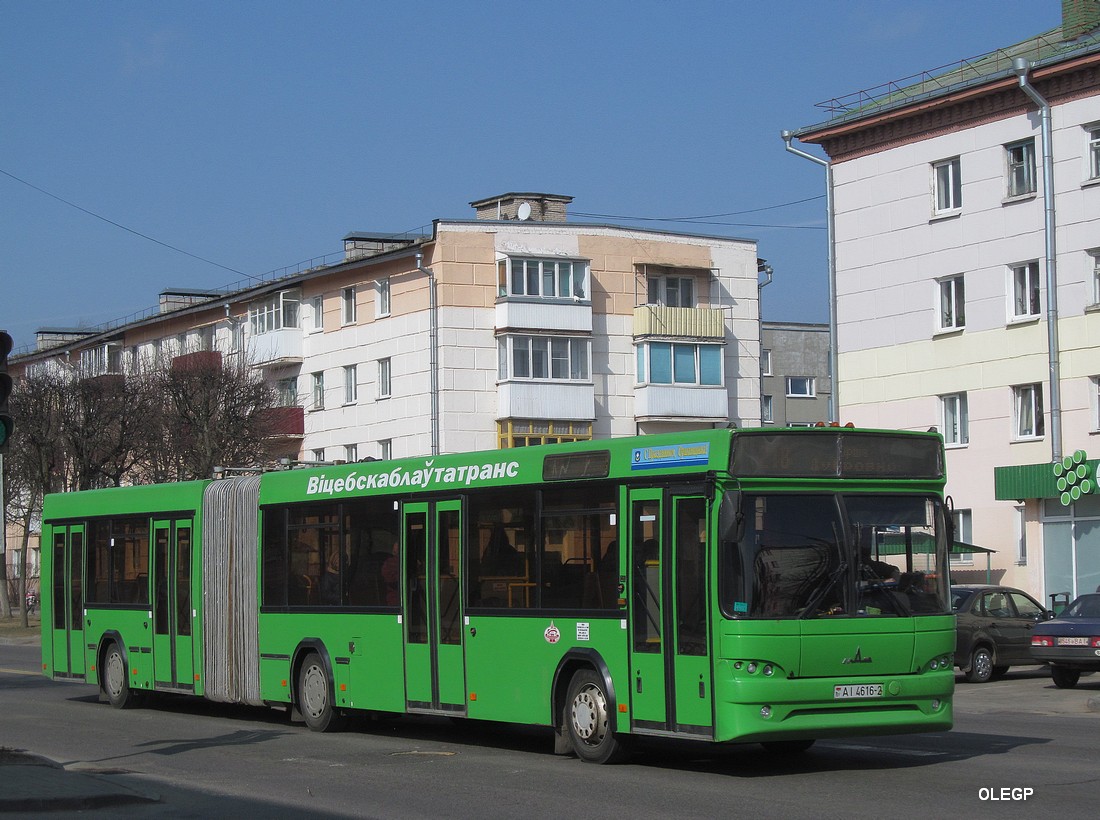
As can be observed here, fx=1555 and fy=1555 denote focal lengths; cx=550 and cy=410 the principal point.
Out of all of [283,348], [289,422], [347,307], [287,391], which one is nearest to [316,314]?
[283,348]

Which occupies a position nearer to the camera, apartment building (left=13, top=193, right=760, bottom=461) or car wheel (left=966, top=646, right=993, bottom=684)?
car wheel (left=966, top=646, right=993, bottom=684)

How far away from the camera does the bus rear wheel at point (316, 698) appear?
17.0 m

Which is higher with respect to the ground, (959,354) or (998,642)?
(959,354)

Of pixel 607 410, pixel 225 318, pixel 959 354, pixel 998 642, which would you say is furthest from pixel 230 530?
pixel 225 318

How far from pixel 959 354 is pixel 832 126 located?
24.6 ft

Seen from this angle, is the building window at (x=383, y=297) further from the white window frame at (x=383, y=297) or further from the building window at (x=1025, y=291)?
the building window at (x=1025, y=291)

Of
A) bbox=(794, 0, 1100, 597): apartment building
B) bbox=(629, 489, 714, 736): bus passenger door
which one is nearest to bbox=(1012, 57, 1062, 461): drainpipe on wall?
bbox=(794, 0, 1100, 597): apartment building

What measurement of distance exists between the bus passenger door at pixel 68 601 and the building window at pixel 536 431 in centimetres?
3216

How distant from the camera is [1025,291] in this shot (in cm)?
3766

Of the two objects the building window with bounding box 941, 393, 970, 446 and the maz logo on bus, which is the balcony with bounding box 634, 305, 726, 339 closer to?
the building window with bounding box 941, 393, 970, 446

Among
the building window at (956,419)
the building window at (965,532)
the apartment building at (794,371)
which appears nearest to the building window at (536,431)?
the building window at (956,419)

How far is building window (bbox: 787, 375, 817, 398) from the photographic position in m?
82.0

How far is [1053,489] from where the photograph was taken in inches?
1394

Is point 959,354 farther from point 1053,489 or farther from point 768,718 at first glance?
point 768,718
